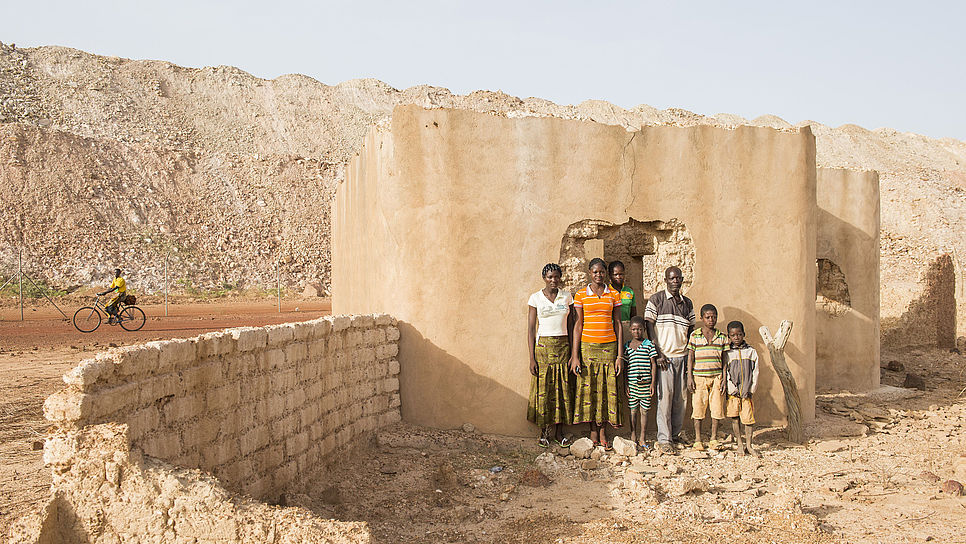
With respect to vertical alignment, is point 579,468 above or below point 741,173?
below

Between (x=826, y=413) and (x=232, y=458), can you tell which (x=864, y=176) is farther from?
(x=232, y=458)

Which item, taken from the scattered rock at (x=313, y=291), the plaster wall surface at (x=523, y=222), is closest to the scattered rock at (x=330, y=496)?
the plaster wall surface at (x=523, y=222)

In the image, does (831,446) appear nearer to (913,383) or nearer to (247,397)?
(913,383)

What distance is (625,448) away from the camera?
620cm

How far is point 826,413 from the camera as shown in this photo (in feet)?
26.7

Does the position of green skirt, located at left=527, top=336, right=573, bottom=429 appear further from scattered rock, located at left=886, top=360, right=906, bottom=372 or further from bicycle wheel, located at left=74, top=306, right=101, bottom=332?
bicycle wheel, located at left=74, top=306, right=101, bottom=332

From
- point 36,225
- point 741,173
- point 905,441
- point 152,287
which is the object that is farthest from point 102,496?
point 36,225

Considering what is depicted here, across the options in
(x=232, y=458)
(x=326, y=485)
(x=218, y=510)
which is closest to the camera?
(x=218, y=510)

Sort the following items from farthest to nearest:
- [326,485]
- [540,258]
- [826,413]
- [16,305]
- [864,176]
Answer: [16,305], [864,176], [826,413], [540,258], [326,485]

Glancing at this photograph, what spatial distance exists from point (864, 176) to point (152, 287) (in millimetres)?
23450

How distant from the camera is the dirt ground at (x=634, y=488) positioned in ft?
14.7

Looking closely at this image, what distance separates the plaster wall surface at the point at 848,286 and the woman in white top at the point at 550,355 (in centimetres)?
488

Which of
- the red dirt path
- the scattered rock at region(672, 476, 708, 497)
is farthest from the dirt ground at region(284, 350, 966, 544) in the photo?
the red dirt path

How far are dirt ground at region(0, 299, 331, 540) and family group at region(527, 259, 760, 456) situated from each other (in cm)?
394
